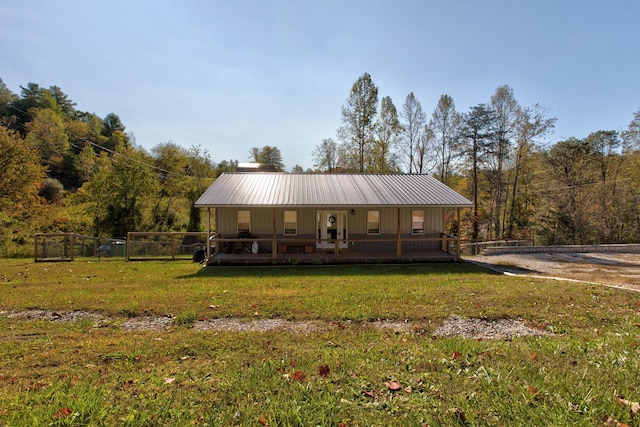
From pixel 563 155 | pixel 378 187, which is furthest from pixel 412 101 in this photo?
pixel 378 187

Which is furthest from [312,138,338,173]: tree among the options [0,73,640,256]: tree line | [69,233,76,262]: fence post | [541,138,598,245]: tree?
[69,233,76,262]: fence post

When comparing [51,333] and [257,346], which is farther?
[51,333]

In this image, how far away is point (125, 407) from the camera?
253 centimetres

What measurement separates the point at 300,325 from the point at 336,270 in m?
6.02

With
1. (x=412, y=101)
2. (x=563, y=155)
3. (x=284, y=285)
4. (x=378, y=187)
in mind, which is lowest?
(x=284, y=285)

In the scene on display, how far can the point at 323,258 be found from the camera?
12555 millimetres

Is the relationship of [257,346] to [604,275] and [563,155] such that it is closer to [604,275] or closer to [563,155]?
[604,275]

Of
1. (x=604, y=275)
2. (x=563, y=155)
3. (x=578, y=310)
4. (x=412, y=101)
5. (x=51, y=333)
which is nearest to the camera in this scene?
(x=51, y=333)

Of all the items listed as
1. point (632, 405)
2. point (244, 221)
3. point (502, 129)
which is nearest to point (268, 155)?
point (502, 129)

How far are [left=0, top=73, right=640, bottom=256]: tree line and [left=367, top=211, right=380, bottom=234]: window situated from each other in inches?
517

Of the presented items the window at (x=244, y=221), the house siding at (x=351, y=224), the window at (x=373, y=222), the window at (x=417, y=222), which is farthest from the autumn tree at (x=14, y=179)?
the window at (x=417, y=222)

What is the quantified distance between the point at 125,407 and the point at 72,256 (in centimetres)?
1406

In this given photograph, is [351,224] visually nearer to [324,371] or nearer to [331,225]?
[331,225]

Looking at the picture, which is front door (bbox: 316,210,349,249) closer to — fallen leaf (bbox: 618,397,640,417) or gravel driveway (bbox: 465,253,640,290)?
gravel driveway (bbox: 465,253,640,290)
